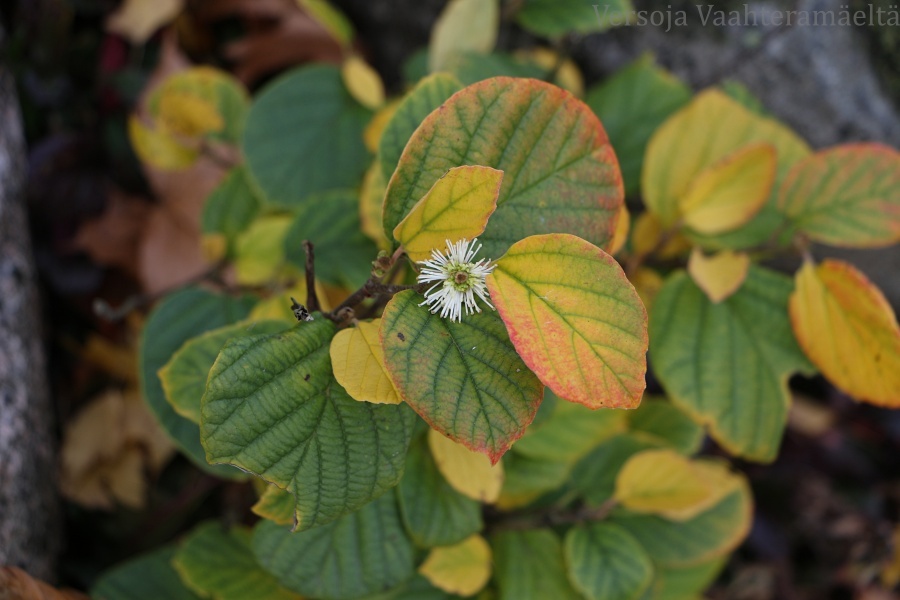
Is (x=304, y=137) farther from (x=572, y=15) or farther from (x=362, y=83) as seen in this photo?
(x=572, y=15)

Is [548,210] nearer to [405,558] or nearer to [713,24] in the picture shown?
[405,558]

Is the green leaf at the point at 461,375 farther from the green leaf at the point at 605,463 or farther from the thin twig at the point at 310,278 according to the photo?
the green leaf at the point at 605,463

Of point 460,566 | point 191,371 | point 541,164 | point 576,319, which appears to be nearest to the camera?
point 576,319

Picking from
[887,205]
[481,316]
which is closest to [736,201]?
[887,205]

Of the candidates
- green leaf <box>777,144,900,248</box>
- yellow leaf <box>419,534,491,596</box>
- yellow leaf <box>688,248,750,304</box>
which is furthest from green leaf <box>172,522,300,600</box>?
green leaf <box>777,144,900,248</box>

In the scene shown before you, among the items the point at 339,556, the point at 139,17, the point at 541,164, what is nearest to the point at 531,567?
the point at 339,556

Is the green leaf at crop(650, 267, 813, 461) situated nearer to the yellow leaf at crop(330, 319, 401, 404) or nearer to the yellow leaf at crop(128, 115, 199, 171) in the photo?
the yellow leaf at crop(330, 319, 401, 404)
